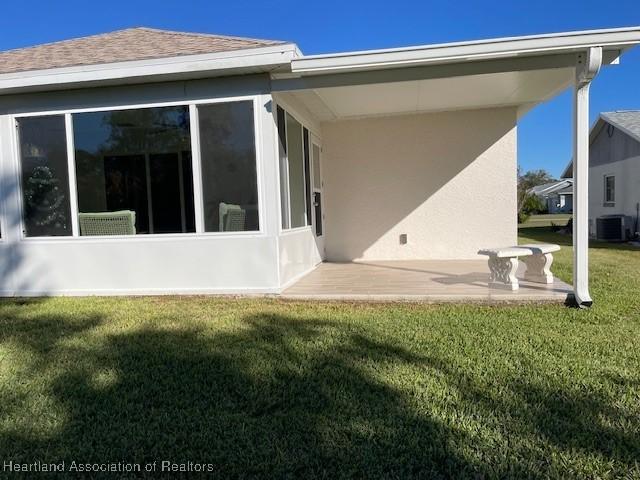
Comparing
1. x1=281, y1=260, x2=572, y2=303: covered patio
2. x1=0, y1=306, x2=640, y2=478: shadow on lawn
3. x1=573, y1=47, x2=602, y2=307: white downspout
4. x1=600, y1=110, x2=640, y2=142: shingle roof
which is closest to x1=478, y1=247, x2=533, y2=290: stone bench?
x1=281, y1=260, x2=572, y2=303: covered patio

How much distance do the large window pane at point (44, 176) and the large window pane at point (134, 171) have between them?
23cm

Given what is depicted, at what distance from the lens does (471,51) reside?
16.3 ft

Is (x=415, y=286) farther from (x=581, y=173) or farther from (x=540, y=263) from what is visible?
(x=581, y=173)

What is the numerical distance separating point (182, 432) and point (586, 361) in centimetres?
286

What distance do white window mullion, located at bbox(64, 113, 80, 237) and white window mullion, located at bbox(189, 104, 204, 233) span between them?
66.3 inches

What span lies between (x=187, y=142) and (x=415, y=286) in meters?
3.48

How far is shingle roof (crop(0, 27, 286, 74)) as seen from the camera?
19.2 ft

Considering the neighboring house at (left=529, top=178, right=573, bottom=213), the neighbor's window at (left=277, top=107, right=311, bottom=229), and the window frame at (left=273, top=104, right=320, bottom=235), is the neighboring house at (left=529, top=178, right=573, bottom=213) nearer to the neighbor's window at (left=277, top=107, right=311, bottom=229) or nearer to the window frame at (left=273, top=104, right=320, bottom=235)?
the window frame at (left=273, top=104, right=320, bottom=235)

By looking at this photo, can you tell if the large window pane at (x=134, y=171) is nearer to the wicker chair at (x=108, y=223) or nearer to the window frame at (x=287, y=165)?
the wicker chair at (x=108, y=223)

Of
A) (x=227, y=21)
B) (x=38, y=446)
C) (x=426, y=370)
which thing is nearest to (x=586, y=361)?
(x=426, y=370)

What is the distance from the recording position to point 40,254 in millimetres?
6418

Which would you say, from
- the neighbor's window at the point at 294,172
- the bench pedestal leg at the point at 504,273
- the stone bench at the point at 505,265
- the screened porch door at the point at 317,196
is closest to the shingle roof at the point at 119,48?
the neighbor's window at the point at 294,172

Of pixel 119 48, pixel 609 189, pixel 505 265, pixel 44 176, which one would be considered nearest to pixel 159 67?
pixel 119 48

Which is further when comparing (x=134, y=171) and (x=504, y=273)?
(x=134, y=171)
